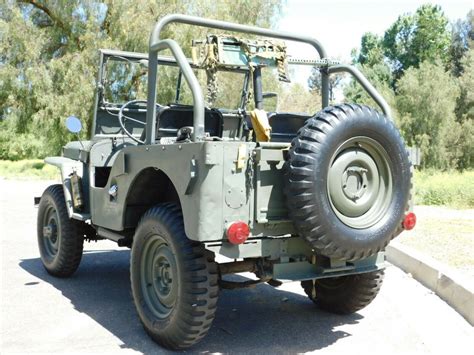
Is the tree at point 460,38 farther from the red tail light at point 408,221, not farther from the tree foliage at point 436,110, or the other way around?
the red tail light at point 408,221

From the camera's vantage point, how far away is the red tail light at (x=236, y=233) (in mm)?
3613

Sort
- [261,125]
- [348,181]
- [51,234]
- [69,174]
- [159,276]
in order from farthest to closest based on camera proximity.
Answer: [51,234], [69,174], [261,125], [159,276], [348,181]

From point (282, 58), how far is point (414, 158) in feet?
4.56

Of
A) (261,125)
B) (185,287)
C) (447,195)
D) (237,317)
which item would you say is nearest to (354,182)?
(261,125)

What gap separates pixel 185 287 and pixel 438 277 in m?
2.92

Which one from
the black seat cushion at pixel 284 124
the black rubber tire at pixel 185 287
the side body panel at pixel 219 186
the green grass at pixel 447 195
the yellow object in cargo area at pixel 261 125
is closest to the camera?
the side body panel at pixel 219 186

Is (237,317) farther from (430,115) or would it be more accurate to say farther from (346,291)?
(430,115)

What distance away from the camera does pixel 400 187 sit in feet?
13.4

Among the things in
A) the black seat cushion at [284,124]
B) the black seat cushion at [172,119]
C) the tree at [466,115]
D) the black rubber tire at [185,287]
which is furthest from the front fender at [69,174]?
the tree at [466,115]

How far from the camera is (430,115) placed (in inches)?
1287

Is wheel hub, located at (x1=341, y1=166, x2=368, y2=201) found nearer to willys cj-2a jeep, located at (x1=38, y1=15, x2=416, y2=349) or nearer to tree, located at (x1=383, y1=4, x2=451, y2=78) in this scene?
willys cj-2a jeep, located at (x1=38, y1=15, x2=416, y2=349)

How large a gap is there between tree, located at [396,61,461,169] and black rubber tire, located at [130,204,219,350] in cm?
2981

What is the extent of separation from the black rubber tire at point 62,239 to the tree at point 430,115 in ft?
93.0

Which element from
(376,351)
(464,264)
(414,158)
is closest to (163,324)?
(376,351)
